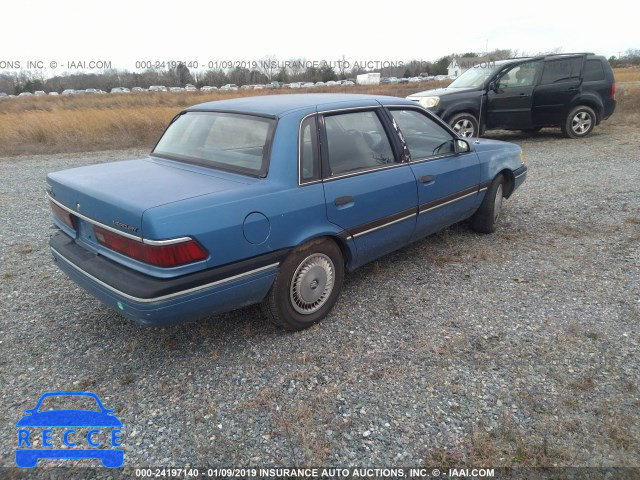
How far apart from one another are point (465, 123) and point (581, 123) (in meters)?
3.10

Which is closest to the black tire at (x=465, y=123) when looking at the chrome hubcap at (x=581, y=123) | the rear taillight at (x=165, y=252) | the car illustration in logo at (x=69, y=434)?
the chrome hubcap at (x=581, y=123)

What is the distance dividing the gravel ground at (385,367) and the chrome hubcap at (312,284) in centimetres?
19

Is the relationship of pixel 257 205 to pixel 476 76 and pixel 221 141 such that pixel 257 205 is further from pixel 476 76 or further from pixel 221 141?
pixel 476 76

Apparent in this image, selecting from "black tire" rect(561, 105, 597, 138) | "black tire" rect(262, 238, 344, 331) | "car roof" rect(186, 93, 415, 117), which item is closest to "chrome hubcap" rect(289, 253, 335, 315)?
"black tire" rect(262, 238, 344, 331)

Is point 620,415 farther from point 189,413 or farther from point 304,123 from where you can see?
point 304,123

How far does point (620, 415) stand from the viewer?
2.39 metres

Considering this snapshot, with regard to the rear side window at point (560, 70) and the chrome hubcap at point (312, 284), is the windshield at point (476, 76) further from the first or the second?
the chrome hubcap at point (312, 284)

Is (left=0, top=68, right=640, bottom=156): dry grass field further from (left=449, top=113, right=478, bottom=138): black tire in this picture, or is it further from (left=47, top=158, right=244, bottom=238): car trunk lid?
(left=47, top=158, right=244, bottom=238): car trunk lid

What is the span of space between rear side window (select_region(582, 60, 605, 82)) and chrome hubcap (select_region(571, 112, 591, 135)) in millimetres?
791

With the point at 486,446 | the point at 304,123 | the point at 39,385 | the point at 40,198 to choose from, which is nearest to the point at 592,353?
the point at 486,446

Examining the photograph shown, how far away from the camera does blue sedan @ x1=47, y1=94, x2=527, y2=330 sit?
2.54 meters

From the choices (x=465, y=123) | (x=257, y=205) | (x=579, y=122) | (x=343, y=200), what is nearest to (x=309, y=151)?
(x=343, y=200)

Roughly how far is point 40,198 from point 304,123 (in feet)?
19.3

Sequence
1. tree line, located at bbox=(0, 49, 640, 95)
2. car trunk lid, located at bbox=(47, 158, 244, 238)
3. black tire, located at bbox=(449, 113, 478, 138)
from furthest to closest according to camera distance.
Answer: tree line, located at bbox=(0, 49, 640, 95)
black tire, located at bbox=(449, 113, 478, 138)
car trunk lid, located at bbox=(47, 158, 244, 238)
